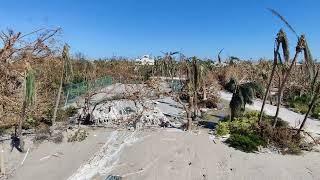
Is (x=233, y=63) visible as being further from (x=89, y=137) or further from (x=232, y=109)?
(x=89, y=137)

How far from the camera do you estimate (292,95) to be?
2750 centimetres

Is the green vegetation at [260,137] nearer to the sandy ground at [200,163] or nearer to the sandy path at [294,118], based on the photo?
the sandy ground at [200,163]

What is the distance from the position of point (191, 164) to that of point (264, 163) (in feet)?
8.55

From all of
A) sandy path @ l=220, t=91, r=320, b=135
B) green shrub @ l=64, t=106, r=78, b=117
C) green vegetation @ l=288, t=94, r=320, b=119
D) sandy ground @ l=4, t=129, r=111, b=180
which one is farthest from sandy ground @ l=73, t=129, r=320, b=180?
green vegetation @ l=288, t=94, r=320, b=119

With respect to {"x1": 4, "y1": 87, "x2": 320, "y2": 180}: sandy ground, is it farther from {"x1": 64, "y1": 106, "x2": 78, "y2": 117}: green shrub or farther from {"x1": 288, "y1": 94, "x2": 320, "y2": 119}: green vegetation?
{"x1": 288, "y1": 94, "x2": 320, "y2": 119}: green vegetation

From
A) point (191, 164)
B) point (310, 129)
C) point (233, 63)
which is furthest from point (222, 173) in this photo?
point (233, 63)

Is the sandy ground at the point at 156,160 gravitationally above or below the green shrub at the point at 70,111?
below

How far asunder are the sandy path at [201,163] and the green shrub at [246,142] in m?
0.32

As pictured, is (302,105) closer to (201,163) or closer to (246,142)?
(246,142)

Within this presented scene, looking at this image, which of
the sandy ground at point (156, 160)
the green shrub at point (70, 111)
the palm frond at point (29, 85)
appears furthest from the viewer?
the green shrub at point (70, 111)

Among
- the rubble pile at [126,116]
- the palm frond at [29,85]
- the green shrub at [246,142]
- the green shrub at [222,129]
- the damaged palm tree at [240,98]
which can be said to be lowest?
the green shrub at [246,142]

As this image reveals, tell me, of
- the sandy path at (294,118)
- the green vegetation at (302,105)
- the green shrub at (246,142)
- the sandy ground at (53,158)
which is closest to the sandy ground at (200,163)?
the green shrub at (246,142)

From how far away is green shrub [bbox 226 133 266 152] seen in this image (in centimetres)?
1538

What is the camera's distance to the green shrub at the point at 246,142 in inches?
605
